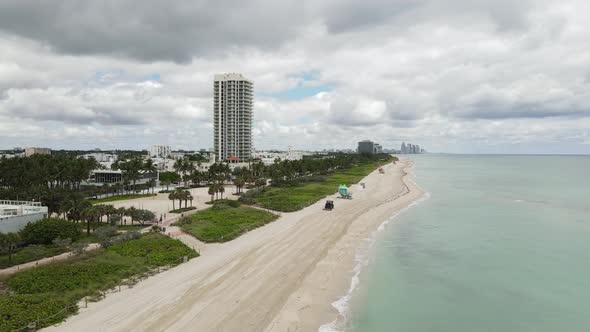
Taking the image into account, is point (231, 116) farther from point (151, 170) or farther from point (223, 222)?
point (223, 222)

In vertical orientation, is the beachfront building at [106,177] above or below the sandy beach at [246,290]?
above

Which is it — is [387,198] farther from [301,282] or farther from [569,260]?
[301,282]

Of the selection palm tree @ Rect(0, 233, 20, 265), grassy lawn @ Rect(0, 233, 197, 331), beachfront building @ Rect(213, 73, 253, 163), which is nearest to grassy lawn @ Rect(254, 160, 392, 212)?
grassy lawn @ Rect(0, 233, 197, 331)

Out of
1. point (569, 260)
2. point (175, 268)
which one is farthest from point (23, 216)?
point (569, 260)

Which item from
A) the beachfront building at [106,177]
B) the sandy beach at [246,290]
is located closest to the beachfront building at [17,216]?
the sandy beach at [246,290]

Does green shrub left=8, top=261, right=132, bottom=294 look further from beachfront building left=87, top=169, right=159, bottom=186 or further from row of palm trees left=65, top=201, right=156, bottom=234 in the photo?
beachfront building left=87, top=169, right=159, bottom=186

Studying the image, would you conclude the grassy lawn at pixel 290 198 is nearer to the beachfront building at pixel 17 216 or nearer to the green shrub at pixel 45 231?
the green shrub at pixel 45 231

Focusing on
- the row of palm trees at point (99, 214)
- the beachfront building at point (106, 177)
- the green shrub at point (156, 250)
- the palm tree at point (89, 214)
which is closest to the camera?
the green shrub at point (156, 250)
